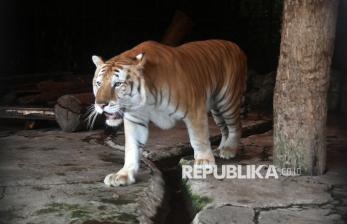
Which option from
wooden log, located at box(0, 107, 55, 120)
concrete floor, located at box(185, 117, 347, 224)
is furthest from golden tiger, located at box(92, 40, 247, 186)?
wooden log, located at box(0, 107, 55, 120)

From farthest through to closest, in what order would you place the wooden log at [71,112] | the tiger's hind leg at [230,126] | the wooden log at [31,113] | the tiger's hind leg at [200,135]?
1. the wooden log at [31,113]
2. the wooden log at [71,112]
3. the tiger's hind leg at [230,126]
4. the tiger's hind leg at [200,135]

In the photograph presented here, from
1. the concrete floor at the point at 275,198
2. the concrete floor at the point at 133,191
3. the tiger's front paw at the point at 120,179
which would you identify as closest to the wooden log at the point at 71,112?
the concrete floor at the point at 133,191

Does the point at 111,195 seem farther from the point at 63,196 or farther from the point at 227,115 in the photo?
the point at 227,115

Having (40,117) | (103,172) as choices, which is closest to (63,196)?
(103,172)

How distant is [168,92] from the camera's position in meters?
3.88

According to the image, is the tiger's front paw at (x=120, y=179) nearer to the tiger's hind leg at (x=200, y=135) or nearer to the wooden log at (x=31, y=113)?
the tiger's hind leg at (x=200, y=135)

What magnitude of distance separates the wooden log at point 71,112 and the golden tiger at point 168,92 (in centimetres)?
165

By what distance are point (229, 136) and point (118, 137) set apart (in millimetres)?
1319

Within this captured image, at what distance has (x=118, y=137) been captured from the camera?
5.59m

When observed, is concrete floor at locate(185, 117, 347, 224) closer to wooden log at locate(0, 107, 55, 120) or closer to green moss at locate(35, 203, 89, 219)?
green moss at locate(35, 203, 89, 219)

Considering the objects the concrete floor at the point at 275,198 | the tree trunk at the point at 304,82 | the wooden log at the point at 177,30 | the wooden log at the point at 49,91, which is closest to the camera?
the concrete floor at the point at 275,198

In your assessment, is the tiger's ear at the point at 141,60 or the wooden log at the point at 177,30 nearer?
the tiger's ear at the point at 141,60

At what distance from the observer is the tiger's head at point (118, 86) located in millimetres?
3596

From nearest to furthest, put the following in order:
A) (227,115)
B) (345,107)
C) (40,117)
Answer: (227,115) < (40,117) < (345,107)
